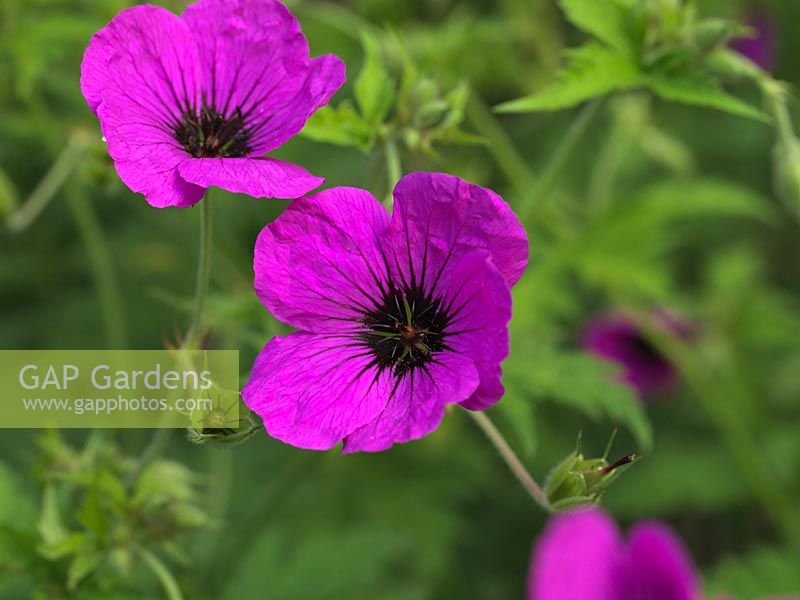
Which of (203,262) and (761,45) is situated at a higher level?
(761,45)

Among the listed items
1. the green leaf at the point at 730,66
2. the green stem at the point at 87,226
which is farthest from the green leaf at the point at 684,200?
the green stem at the point at 87,226

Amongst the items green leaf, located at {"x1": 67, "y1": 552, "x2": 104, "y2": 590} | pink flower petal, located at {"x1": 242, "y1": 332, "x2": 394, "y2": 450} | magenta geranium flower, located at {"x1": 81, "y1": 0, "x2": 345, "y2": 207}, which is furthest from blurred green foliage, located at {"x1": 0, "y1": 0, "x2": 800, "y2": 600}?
pink flower petal, located at {"x1": 242, "y1": 332, "x2": 394, "y2": 450}

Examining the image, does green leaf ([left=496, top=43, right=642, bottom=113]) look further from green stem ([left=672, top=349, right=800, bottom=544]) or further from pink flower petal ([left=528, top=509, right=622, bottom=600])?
green stem ([left=672, top=349, right=800, bottom=544])

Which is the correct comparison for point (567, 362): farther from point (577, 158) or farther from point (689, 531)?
point (689, 531)

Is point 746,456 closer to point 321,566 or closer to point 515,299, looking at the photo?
point 515,299

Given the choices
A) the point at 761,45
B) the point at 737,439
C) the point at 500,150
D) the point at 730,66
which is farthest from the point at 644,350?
the point at 730,66
